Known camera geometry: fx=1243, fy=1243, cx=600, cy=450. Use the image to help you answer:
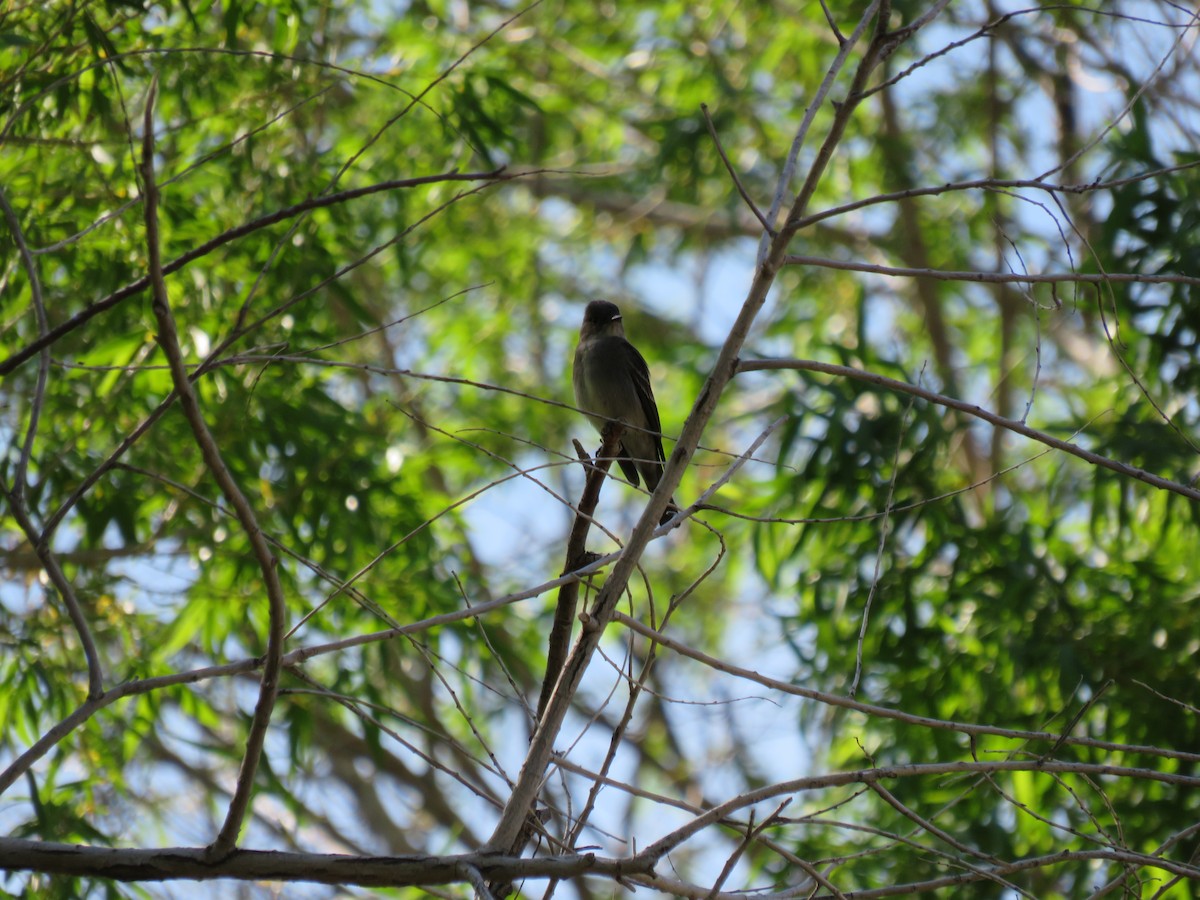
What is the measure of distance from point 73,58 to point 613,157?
719cm

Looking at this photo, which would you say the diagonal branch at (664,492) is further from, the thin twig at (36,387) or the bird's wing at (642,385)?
Answer: the bird's wing at (642,385)

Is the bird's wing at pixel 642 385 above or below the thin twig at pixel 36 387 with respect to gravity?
above

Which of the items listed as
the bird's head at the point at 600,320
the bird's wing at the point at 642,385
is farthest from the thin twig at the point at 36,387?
the bird's head at the point at 600,320

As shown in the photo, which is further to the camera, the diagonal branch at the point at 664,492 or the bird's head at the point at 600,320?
the bird's head at the point at 600,320

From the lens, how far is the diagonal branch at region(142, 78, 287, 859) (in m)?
1.69

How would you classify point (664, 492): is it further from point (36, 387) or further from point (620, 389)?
point (620, 389)

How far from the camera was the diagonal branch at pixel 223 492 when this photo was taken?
169 cm

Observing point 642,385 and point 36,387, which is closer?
point 36,387

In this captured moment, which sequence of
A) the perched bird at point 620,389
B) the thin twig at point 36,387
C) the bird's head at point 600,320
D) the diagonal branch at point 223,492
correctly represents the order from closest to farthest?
the diagonal branch at point 223,492, the thin twig at point 36,387, the perched bird at point 620,389, the bird's head at point 600,320

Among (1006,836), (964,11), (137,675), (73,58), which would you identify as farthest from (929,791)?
(964,11)

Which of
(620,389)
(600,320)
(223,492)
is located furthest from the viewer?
(600,320)

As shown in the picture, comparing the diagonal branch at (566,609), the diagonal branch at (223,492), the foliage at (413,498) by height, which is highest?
the foliage at (413,498)

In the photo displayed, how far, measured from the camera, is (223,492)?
6.07ft

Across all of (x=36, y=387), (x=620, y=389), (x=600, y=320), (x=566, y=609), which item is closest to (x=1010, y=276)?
(x=566, y=609)
